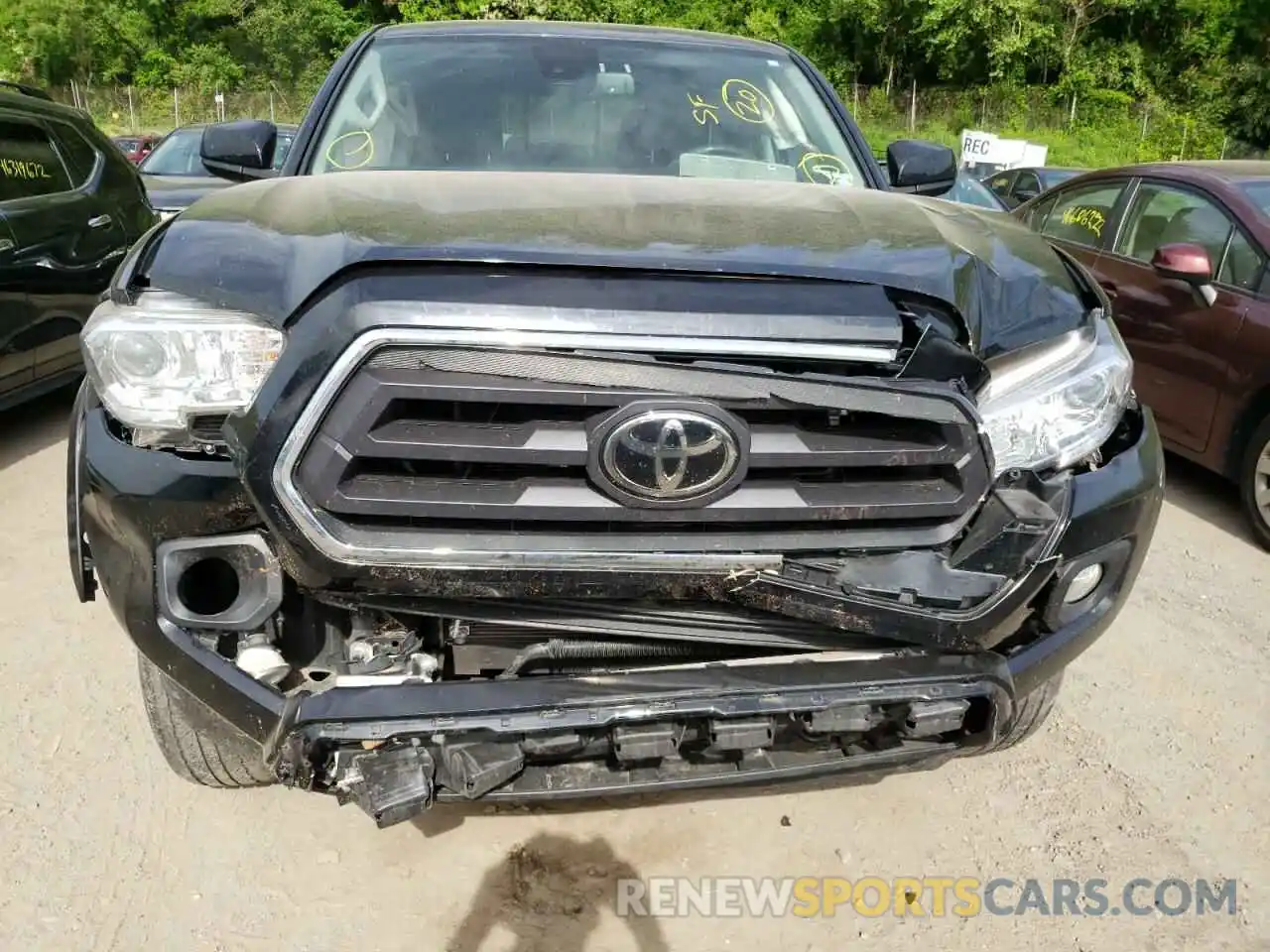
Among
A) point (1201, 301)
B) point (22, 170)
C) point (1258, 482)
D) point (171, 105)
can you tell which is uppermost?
point (22, 170)

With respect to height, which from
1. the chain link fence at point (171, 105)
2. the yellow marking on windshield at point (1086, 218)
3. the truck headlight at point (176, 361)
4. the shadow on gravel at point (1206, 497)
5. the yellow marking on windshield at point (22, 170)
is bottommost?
the chain link fence at point (171, 105)

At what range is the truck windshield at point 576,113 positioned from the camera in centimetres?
310

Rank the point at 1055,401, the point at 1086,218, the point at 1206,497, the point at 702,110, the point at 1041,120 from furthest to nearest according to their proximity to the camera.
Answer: the point at 1041,120
the point at 1086,218
the point at 1206,497
the point at 702,110
the point at 1055,401

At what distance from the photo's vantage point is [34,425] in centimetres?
589

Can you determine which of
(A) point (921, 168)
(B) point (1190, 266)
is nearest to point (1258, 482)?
(B) point (1190, 266)

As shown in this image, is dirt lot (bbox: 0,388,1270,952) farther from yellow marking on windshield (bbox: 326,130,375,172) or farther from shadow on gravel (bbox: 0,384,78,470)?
shadow on gravel (bbox: 0,384,78,470)

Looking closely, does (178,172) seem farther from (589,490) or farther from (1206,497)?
(589,490)

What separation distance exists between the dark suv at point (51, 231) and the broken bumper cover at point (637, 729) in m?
4.10

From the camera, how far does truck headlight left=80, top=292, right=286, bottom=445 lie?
6.11 feet

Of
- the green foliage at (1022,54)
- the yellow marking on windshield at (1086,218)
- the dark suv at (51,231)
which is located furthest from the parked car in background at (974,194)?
the green foliage at (1022,54)

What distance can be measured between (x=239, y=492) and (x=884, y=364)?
1203 mm

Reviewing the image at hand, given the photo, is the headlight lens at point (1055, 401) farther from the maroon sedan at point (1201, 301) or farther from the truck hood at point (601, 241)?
the maroon sedan at point (1201, 301)

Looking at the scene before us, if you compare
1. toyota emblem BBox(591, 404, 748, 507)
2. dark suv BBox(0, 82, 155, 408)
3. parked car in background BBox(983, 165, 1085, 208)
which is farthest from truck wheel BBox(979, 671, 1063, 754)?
parked car in background BBox(983, 165, 1085, 208)

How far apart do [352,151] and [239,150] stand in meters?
0.41
